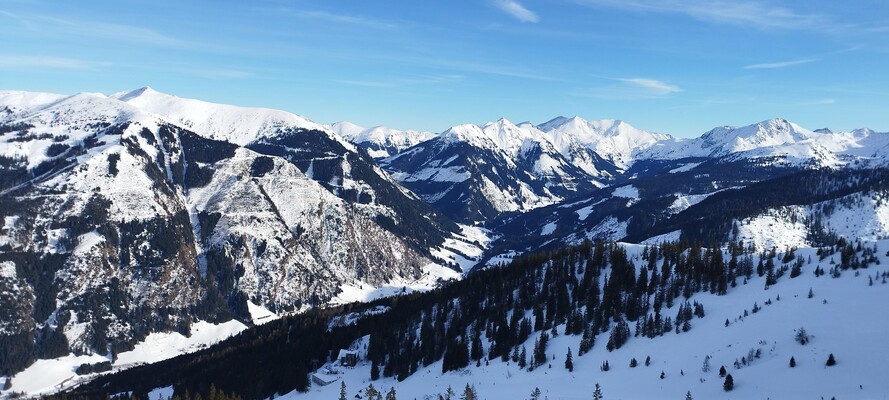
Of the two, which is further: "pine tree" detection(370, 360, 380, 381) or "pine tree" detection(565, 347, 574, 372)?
"pine tree" detection(370, 360, 380, 381)

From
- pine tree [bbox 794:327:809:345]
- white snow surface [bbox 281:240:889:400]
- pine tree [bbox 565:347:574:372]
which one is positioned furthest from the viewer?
pine tree [bbox 565:347:574:372]

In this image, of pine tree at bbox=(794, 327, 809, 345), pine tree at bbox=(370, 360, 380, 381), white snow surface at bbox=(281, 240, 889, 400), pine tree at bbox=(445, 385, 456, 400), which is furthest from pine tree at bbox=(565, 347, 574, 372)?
pine tree at bbox=(370, 360, 380, 381)

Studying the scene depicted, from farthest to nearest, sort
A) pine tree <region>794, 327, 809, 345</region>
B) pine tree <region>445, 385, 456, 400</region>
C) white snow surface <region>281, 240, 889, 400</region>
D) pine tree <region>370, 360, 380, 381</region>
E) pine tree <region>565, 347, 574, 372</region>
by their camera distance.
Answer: pine tree <region>370, 360, 380, 381</region>
pine tree <region>565, 347, 574, 372</region>
pine tree <region>445, 385, 456, 400</region>
pine tree <region>794, 327, 809, 345</region>
white snow surface <region>281, 240, 889, 400</region>

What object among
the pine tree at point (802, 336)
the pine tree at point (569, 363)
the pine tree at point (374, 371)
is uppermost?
the pine tree at point (802, 336)

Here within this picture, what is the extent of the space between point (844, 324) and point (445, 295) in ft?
383

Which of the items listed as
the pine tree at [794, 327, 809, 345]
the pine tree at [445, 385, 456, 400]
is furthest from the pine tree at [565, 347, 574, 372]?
the pine tree at [794, 327, 809, 345]

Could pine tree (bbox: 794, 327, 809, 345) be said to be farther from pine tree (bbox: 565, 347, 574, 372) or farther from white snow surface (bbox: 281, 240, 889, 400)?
pine tree (bbox: 565, 347, 574, 372)

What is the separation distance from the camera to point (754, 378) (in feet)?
275

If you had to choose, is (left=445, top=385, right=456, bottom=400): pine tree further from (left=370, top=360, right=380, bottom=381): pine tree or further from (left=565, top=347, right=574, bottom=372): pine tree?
(left=370, top=360, right=380, bottom=381): pine tree

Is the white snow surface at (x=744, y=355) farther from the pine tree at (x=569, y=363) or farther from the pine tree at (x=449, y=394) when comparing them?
the pine tree at (x=449, y=394)

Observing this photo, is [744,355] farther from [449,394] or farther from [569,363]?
[449,394]

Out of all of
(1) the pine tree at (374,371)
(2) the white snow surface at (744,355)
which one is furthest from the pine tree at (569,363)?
(1) the pine tree at (374,371)

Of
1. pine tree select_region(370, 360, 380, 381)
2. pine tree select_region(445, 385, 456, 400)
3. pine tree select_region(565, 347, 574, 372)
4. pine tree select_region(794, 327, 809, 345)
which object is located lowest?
pine tree select_region(370, 360, 380, 381)

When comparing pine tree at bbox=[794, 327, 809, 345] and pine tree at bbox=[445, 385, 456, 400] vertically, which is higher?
pine tree at bbox=[794, 327, 809, 345]
